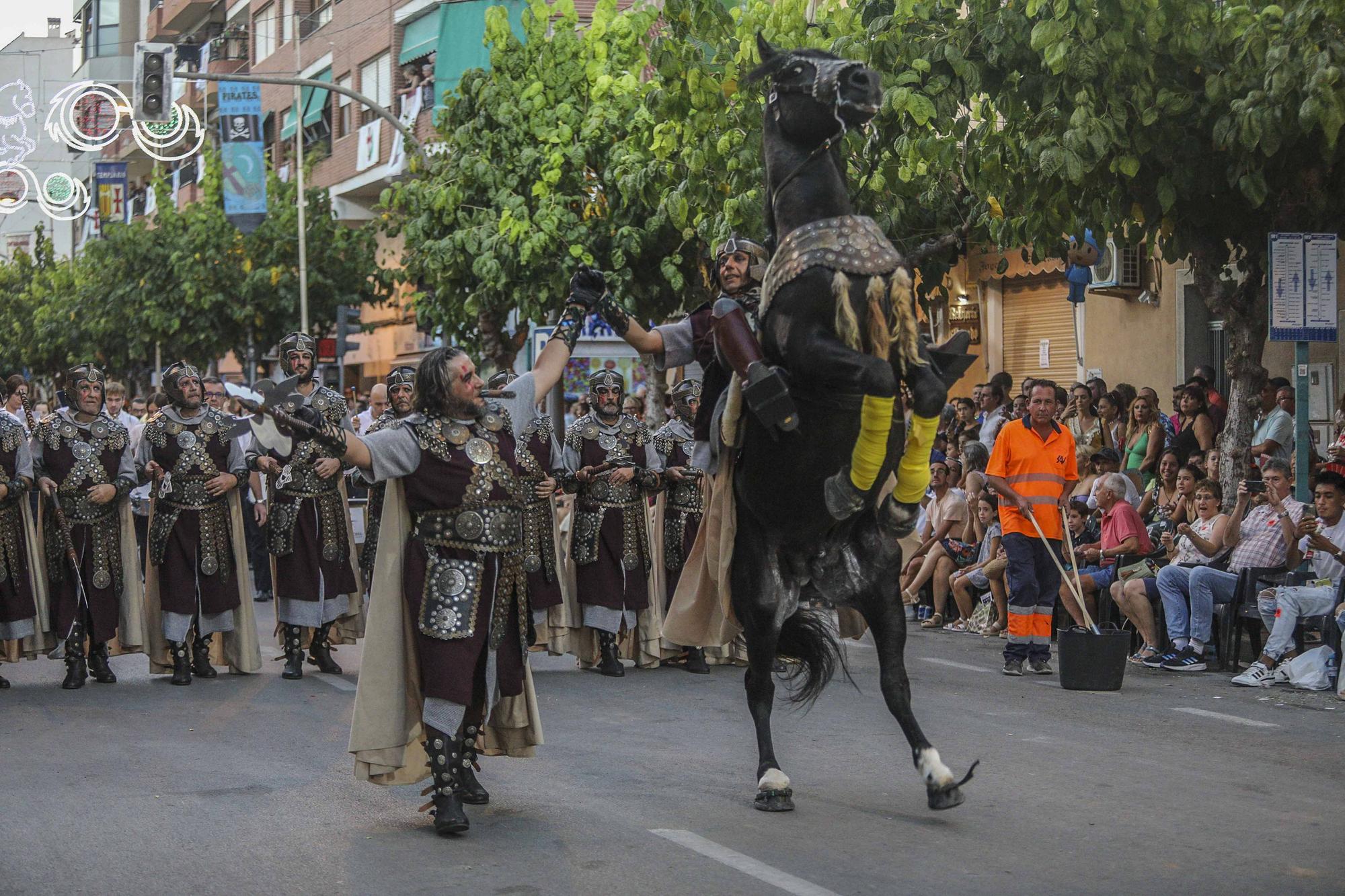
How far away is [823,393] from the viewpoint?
23.0 feet

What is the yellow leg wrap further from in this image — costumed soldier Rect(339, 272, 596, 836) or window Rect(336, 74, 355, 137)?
window Rect(336, 74, 355, 137)

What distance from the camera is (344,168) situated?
39969 millimetres

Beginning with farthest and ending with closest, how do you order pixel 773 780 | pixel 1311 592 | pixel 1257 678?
pixel 1257 678 < pixel 1311 592 < pixel 773 780

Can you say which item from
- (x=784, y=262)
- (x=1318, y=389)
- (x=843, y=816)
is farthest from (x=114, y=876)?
(x=1318, y=389)

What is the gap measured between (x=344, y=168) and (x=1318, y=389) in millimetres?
26774

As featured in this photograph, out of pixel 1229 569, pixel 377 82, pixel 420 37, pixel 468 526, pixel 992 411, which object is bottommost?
pixel 1229 569

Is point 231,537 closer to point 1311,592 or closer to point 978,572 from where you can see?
point 978,572

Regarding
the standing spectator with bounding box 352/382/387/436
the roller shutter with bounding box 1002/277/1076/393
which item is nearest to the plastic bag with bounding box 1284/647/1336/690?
the standing spectator with bounding box 352/382/387/436

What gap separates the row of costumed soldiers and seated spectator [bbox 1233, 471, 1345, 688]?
3.71 metres

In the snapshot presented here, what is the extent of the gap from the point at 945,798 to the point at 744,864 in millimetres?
1066

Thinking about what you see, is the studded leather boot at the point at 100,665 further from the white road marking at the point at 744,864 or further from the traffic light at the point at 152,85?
the traffic light at the point at 152,85

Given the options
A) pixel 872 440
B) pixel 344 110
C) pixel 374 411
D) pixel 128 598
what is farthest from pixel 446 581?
pixel 344 110

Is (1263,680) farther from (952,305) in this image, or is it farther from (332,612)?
(952,305)

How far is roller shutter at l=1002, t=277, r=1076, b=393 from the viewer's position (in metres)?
22.4
